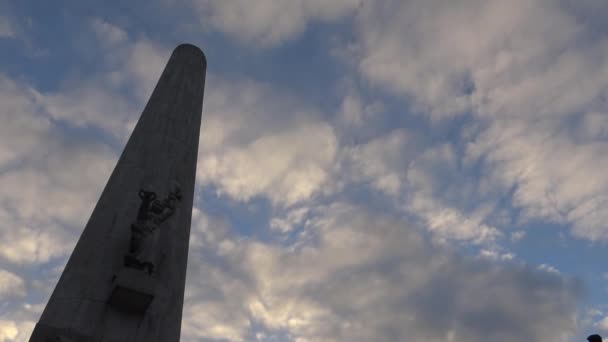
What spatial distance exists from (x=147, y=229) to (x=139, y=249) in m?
0.54

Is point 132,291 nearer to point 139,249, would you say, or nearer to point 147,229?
point 139,249

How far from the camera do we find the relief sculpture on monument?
1253 cm

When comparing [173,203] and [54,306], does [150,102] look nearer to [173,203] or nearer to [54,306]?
[173,203]

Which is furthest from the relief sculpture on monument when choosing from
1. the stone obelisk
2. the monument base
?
the monument base

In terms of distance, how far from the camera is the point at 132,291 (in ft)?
38.9

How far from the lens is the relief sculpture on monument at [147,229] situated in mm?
12531

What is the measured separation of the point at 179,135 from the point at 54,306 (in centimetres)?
638

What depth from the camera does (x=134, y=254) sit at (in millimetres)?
12539

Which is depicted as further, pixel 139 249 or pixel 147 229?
pixel 147 229

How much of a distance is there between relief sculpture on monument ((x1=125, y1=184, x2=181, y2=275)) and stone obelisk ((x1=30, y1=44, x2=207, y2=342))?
0.08 feet

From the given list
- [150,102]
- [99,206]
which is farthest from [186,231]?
[150,102]

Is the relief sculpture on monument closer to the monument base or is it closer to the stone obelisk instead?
the stone obelisk

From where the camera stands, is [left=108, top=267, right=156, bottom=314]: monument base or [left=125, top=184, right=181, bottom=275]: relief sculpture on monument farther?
[left=125, top=184, right=181, bottom=275]: relief sculpture on monument

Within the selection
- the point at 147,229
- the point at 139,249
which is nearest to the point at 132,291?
the point at 139,249
